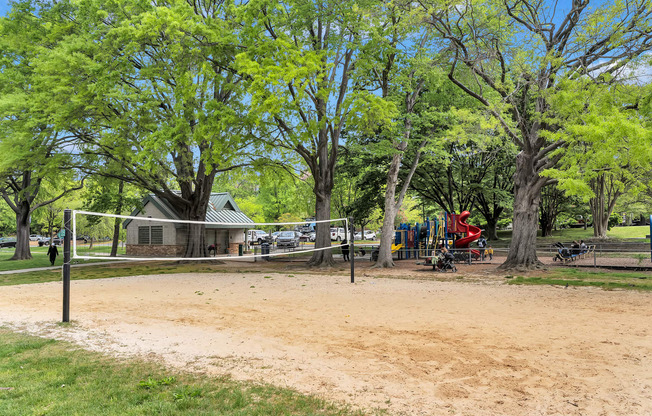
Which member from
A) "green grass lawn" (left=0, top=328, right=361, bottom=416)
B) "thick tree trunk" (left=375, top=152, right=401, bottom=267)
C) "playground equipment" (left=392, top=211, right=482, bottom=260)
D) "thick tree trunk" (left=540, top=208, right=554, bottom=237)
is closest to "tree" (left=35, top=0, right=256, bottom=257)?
"thick tree trunk" (left=375, top=152, right=401, bottom=267)

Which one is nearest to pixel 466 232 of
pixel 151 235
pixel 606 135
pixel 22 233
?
pixel 606 135

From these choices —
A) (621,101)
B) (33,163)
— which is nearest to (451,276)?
(621,101)

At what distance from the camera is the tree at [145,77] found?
59.5ft

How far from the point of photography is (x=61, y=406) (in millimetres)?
4242

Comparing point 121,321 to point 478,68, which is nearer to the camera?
point 121,321

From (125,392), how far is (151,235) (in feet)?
96.4

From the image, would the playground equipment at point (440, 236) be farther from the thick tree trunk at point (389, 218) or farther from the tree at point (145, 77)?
the tree at point (145, 77)

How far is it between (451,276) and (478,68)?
849cm

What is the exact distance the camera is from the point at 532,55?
18.1 m

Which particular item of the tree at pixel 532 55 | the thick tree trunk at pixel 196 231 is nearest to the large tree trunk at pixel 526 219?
the tree at pixel 532 55

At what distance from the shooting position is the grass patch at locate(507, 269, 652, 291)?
13369 millimetres

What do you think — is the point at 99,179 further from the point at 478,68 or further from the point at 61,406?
the point at 61,406

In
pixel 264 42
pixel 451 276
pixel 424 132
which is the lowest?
pixel 451 276

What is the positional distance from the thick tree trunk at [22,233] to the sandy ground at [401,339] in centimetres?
2094
